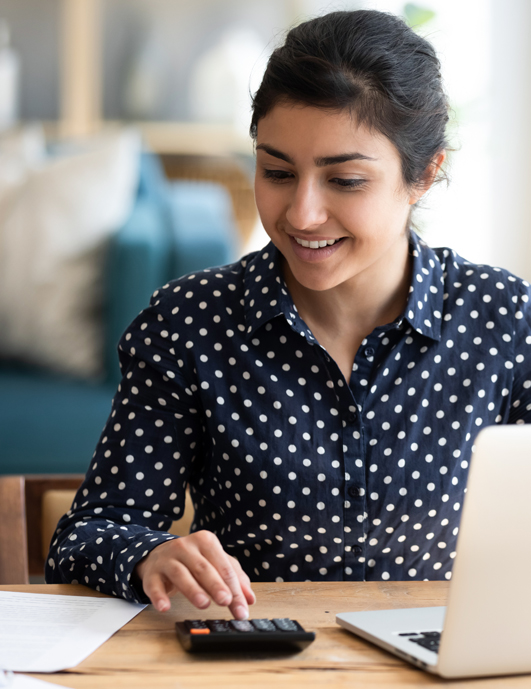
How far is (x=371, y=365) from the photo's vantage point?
1054 mm

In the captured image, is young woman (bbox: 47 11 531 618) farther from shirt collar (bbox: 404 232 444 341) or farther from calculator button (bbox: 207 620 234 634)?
calculator button (bbox: 207 620 234 634)

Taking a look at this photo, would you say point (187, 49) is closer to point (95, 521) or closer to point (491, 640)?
point (95, 521)

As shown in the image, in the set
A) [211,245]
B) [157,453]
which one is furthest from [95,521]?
[211,245]

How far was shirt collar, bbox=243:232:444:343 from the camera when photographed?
105 centimetres

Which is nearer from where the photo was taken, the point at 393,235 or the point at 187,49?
the point at 393,235

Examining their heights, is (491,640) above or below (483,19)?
below

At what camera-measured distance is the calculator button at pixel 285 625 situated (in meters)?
0.69

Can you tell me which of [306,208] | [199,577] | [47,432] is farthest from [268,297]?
[47,432]

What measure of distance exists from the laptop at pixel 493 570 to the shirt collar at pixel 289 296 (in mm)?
477

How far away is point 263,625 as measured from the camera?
70 cm

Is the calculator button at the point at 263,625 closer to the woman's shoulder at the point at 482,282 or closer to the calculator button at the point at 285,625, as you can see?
the calculator button at the point at 285,625

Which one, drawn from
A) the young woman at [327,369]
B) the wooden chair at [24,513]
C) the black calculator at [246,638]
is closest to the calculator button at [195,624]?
the black calculator at [246,638]

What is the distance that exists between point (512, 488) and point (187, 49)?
3603 mm

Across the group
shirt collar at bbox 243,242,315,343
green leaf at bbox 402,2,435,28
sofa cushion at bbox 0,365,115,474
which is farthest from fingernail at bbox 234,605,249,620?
green leaf at bbox 402,2,435,28
